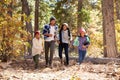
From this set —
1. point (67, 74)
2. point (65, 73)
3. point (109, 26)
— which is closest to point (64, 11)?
point (109, 26)

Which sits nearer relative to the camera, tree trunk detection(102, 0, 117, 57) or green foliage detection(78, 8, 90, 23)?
tree trunk detection(102, 0, 117, 57)

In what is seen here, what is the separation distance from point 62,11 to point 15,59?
39.1 feet

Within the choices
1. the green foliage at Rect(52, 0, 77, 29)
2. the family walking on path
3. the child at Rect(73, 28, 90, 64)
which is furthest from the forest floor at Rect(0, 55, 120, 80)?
the green foliage at Rect(52, 0, 77, 29)

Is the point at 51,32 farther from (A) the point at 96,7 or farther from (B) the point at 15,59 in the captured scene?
(A) the point at 96,7

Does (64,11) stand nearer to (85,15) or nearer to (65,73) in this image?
(85,15)

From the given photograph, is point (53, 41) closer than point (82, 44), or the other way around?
point (53, 41)

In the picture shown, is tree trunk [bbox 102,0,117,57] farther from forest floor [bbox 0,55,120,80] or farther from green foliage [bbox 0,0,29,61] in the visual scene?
green foliage [bbox 0,0,29,61]

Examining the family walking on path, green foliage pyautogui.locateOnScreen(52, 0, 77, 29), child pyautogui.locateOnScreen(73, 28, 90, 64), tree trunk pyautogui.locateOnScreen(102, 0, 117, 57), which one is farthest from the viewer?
green foliage pyautogui.locateOnScreen(52, 0, 77, 29)

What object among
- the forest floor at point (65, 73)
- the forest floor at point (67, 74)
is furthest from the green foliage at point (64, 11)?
the forest floor at point (67, 74)

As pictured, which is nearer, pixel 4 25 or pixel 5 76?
pixel 5 76

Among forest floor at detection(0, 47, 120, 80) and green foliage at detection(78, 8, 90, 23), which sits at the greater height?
green foliage at detection(78, 8, 90, 23)

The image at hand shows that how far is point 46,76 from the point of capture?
929 cm

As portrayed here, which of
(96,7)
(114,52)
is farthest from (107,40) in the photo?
(96,7)

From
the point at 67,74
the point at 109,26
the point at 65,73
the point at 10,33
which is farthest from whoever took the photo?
the point at 109,26
